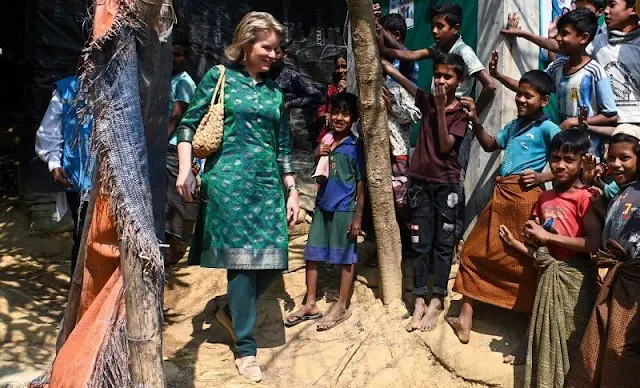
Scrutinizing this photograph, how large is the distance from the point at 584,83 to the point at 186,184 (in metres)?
2.51

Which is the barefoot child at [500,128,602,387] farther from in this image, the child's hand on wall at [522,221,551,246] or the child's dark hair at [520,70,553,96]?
the child's dark hair at [520,70,553,96]

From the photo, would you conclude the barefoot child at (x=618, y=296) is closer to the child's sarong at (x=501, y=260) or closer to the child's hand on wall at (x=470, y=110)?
the child's sarong at (x=501, y=260)

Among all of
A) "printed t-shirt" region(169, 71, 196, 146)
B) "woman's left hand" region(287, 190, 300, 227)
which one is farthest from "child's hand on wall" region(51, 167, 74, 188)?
"woman's left hand" region(287, 190, 300, 227)

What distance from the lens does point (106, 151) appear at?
3.06 m

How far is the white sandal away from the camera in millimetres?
4383

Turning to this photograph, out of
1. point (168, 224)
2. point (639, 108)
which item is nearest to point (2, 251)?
point (168, 224)

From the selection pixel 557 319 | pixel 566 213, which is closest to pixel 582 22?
pixel 566 213

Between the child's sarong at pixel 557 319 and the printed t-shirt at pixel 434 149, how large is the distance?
95cm

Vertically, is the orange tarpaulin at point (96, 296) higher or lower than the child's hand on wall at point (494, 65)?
lower

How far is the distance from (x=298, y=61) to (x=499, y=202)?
14.1ft

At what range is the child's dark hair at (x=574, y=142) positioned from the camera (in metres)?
4.00

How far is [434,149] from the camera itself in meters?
4.82

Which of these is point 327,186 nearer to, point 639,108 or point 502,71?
point 502,71

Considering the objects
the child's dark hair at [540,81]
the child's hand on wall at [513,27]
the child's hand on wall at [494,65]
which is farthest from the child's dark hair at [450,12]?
the child's dark hair at [540,81]
